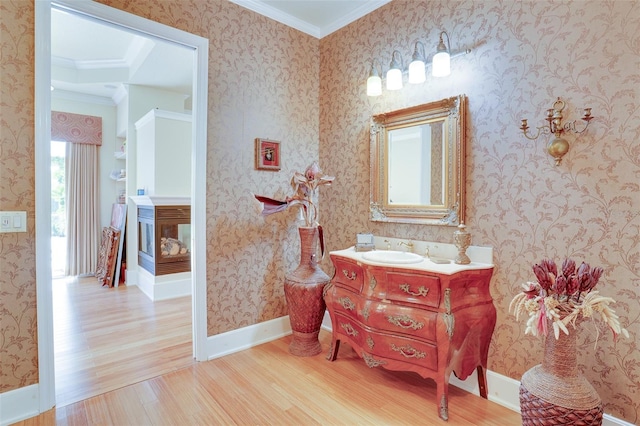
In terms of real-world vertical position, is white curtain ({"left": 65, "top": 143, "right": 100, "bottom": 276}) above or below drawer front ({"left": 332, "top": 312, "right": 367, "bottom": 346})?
above

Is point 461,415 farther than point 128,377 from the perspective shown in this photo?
No

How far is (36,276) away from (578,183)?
9.94 ft

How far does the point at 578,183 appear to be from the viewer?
1746mm

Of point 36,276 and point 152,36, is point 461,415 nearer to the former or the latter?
point 36,276

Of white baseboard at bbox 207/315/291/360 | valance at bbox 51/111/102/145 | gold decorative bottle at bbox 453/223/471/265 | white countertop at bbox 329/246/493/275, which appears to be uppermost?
valance at bbox 51/111/102/145

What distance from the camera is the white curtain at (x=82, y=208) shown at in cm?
511

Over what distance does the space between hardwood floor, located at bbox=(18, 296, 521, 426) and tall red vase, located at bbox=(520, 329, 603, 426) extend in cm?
43

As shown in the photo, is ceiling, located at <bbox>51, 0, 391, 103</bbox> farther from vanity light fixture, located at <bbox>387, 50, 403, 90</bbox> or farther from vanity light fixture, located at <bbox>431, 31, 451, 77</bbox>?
vanity light fixture, located at <bbox>431, 31, 451, 77</bbox>

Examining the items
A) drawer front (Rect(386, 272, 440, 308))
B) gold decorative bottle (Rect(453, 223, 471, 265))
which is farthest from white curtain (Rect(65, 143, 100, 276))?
gold decorative bottle (Rect(453, 223, 471, 265))

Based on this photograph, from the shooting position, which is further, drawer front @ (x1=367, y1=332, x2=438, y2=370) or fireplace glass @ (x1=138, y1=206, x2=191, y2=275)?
fireplace glass @ (x1=138, y1=206, x2=191, y2=275)

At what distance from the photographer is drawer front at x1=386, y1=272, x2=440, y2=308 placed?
1908 mm

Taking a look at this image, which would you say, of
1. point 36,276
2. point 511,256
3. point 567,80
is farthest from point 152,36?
point 511,256

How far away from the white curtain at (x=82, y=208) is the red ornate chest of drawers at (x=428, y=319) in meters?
4.88

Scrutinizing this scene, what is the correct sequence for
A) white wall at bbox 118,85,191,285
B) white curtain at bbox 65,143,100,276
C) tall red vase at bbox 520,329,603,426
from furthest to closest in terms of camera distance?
white curtain at bbox 65,143,100,276, white wall at bbox 118,85,191,285, tall red vase at bbox 520,329,603,426
